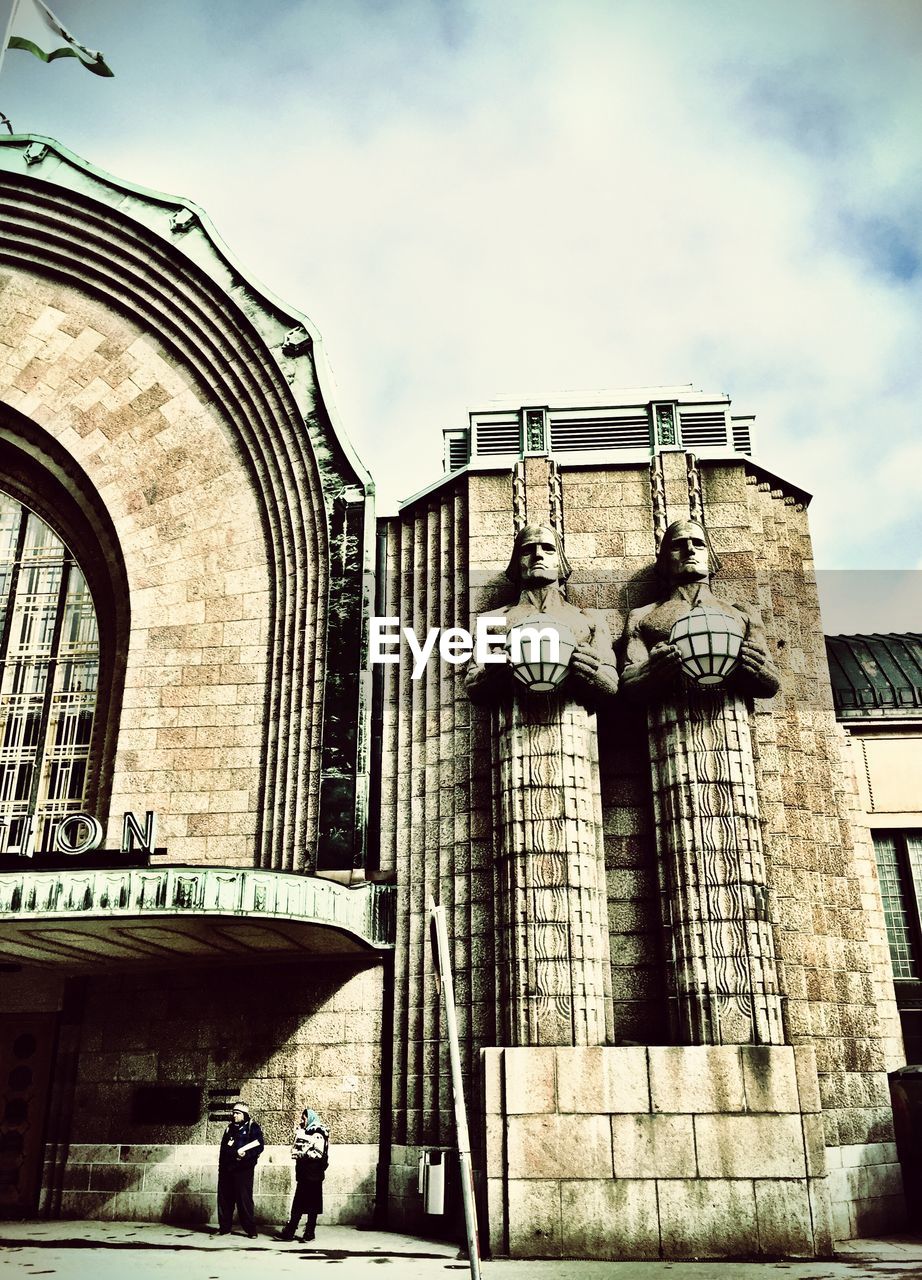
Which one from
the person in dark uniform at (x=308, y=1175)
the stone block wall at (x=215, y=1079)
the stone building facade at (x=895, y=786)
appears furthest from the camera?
the stone building facade at (x=895, y=786)

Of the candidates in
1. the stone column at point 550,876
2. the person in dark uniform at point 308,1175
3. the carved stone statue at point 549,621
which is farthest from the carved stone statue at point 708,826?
the person in dark uniform at point 308,1175

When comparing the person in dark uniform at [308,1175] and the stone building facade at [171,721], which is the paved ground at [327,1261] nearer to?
the person in dark uniform at [308,1175]

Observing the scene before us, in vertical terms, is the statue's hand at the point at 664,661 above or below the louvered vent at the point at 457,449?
below

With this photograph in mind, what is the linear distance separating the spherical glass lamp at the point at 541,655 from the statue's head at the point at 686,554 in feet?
7.12

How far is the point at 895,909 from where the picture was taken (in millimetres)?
19375

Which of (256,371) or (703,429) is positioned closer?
(703,429)

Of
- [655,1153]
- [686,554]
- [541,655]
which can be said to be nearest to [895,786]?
[686,554]

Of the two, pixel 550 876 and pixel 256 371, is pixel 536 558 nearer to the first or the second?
pixel 550 876

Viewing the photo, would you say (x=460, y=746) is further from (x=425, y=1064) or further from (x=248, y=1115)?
(x=248, y=1115)

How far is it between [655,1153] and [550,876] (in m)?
3.55

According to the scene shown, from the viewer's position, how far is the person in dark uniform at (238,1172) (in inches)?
579

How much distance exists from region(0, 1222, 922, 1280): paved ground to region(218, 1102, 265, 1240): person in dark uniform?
26 centimetres

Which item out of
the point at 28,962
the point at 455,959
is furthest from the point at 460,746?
the point at 28,962

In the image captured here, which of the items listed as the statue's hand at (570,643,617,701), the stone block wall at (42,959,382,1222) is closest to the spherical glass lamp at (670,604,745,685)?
the statue's hand at (570,643,617,701)
